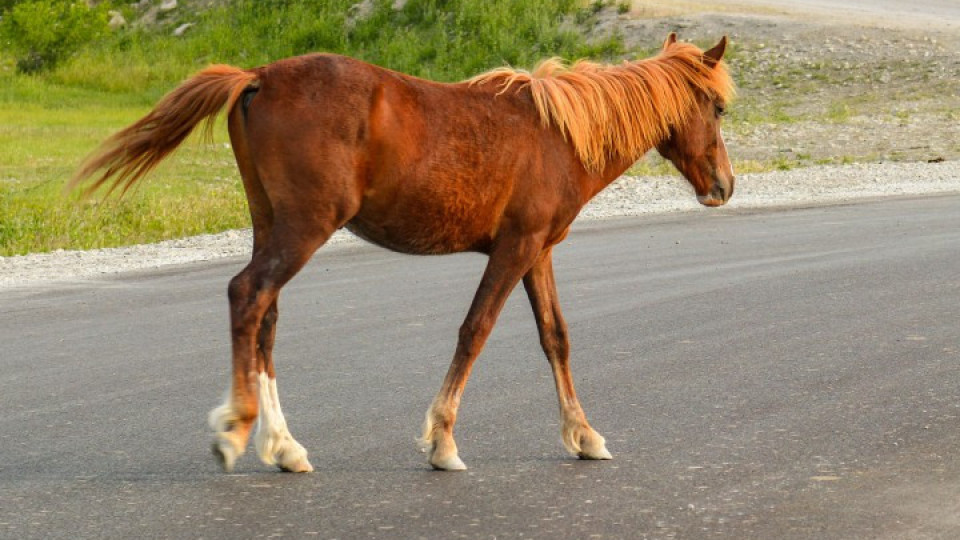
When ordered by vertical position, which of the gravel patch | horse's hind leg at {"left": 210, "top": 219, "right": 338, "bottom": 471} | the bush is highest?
horse's hind leg at {"left": 210, "top": 219, "right": 338, "bottom": 471}

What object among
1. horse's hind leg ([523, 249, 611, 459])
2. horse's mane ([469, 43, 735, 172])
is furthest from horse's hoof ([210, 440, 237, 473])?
horse's mane ([469, 43, 735, 172])

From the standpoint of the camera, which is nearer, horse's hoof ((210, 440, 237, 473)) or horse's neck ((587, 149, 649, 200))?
horse's hoof ((210, 440, 237, 473))

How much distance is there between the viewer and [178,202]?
1692cm

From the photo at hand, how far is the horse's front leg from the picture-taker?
20.0 feet

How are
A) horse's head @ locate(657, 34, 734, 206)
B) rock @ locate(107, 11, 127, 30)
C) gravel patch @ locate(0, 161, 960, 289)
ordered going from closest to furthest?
horse's head @ locate(657, 34, 734, 206)
gravel patch @ locate(0, 161, 960, 289)
rock @ locate(107, 11, 127, 30)

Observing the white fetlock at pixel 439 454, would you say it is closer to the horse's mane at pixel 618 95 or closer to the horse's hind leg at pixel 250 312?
the horse's hind leg at pixel 250 312

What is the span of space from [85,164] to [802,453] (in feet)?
10.4

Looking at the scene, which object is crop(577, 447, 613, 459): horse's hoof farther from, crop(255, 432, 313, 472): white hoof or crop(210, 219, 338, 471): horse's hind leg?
crop(210, 219, 338, 471): horse's hind leg

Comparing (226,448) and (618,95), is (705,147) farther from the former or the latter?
(226,448)

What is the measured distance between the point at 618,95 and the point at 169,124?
184 cm

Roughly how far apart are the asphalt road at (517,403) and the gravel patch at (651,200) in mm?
608

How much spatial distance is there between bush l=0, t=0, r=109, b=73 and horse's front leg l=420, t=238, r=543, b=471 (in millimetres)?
36201

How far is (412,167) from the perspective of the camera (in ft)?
19.6

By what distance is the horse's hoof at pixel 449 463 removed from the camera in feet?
20.0
